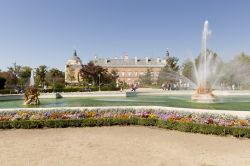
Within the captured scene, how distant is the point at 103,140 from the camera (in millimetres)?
9453

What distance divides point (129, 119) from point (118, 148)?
13.4 feet

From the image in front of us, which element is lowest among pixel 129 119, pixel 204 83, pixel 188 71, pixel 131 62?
pixel 129 119

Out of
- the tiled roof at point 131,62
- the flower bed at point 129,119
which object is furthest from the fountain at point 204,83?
the tiled roof at point 131,62

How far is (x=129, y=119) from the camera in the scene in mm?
12430

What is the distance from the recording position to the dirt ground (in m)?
7.12

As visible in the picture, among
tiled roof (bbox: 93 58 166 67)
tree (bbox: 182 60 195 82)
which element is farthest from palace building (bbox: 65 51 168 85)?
tree (bbox: 182 60 195 82)

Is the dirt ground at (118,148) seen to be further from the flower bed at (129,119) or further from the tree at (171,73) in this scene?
the tree at (171,73)

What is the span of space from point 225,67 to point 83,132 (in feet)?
118

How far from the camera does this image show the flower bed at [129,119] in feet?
35.3

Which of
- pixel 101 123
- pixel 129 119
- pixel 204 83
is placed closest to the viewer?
pixel 101 123

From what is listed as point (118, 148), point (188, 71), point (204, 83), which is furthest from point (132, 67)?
point (118, 148)

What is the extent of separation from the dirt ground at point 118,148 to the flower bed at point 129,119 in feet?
1.55

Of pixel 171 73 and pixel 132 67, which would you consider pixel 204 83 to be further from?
pixel 132 67

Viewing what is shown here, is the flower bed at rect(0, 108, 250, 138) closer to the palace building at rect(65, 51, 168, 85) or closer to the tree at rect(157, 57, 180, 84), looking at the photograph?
the tree at rect(157, 57, 180, 84)
